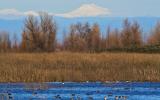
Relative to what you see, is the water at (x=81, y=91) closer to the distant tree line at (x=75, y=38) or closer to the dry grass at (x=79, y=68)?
the dry grass at (x=79, y=68)

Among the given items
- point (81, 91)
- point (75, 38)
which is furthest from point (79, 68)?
point (75, 38)

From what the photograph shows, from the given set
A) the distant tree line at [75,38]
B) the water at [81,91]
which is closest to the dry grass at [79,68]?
the water at [81,91]

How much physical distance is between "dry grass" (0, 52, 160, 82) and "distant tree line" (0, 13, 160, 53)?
21.0 m

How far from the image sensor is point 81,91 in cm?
1780

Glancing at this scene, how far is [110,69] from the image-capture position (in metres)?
23.0

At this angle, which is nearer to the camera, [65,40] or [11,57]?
[11,57]

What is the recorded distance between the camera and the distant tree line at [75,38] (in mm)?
52344

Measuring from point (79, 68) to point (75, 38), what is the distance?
114 feet

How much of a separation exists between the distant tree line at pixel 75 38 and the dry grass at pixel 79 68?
69.1 ft

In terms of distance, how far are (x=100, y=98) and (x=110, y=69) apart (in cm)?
784

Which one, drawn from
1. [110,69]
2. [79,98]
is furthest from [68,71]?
[79,98]

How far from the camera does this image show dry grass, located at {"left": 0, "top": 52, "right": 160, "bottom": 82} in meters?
21.4

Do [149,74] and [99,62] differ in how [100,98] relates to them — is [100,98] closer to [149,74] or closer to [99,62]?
[149,74]

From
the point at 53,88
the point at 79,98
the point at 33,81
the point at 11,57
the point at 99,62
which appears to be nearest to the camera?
the point at 79,98
